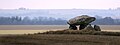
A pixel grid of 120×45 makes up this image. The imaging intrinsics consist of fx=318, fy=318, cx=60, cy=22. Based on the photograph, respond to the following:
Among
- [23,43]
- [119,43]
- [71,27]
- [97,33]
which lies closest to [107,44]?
[119,43]

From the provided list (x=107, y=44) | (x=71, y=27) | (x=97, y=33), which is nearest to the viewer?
(x=107, y=44)

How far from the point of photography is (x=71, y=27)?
2477 centimetres

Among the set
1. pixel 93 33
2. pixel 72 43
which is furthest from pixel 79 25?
pixel 72 43

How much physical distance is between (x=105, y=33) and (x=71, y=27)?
18.7ft

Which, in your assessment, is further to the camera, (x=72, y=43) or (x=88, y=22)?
(x=88, y=22)

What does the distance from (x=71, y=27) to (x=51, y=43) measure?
10.4 m

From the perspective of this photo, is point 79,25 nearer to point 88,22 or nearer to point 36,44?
point 88,22

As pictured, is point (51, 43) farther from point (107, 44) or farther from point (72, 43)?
point (107, 44)

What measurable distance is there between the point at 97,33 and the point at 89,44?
549 centimetres

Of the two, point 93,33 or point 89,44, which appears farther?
point 93,33

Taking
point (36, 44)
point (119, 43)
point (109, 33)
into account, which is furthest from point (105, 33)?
point (36, 44)

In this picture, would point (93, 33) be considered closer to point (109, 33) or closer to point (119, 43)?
point (109, 33)

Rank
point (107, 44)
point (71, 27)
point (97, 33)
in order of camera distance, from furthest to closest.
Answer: point (71, 27)
point (97, 33)
point (107, 44)

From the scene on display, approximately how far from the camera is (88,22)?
82.3 ft
